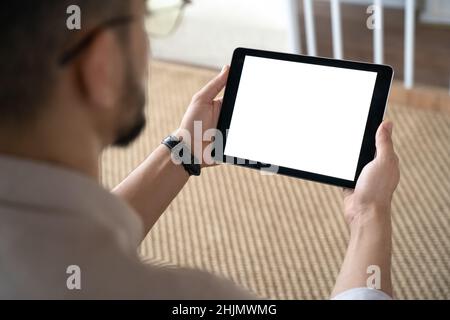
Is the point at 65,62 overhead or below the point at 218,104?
below

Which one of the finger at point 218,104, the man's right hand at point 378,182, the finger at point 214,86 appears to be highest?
the finger at point 214,86

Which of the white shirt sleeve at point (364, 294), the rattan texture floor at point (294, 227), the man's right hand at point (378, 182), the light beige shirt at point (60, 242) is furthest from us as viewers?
the rattan texture floor at point (294, 227)

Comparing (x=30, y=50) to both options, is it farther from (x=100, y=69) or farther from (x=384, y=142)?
(x=384, y=142)

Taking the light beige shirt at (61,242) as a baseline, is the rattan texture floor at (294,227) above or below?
above

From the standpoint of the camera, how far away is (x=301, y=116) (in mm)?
949

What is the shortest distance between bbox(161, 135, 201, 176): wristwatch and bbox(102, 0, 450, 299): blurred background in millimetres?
454

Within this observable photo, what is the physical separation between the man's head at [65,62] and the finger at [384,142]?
442 millimetres

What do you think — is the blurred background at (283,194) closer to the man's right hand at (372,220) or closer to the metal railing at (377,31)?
the metal railing at (377,31)

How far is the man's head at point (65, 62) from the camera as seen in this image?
0.45 meters

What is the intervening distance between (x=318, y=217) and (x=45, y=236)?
3.70ft

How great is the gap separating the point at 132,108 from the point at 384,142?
43cm

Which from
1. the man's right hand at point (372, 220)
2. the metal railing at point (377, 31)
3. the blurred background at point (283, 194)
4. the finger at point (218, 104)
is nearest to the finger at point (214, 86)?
the finger at point (218, 104)

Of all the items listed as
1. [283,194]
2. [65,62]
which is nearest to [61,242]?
[65,62]

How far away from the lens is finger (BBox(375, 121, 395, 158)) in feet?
2.77
